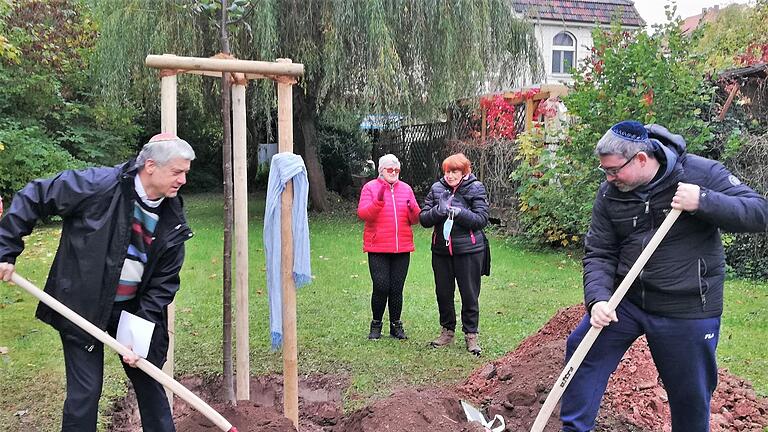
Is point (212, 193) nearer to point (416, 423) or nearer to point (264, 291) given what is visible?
point (264, 291)

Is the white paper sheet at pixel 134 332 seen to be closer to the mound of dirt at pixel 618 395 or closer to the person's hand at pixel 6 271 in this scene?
the person's hand at pixel 6 271

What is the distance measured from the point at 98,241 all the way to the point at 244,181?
982 millimetres

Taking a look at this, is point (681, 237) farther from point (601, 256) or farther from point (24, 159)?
point (24, 159)

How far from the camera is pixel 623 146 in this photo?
2996mm

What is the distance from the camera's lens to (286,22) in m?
12.2

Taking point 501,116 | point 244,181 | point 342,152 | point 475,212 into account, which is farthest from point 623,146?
point 342,152

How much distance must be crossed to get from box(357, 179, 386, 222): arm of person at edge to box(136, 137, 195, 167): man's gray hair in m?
2.74

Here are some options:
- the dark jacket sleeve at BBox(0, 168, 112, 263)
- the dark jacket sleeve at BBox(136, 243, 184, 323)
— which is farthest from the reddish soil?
the dark jacket sleeve at BBox(0, 168, 112, 263)

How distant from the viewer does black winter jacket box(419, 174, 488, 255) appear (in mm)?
5504

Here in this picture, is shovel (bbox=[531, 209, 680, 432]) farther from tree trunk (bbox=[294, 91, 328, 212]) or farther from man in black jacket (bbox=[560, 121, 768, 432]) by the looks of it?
tree trunk (bbox=[294, 91, 328, 212])

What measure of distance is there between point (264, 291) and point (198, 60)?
15.5 ft

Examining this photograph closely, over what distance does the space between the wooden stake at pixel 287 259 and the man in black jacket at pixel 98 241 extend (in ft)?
2.32

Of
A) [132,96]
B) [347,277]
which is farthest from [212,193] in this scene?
[347,277]

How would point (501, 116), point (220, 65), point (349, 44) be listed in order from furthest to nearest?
point (501, 116)
point (349, 44)
point (220, 65)
